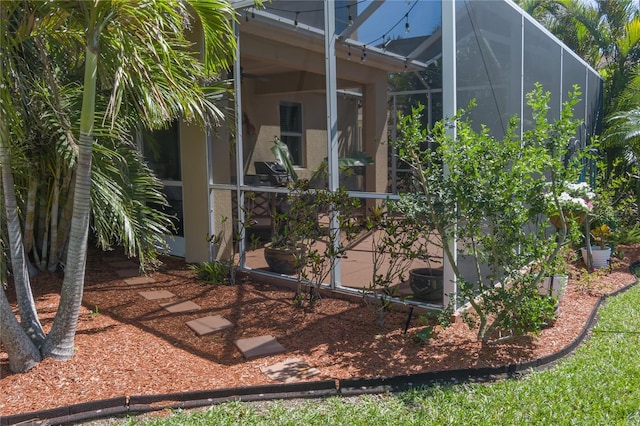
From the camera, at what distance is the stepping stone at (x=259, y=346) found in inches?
165

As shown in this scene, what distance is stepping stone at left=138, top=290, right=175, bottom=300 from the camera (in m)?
5.70

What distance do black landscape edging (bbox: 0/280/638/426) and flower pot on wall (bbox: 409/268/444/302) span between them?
3.83 ft

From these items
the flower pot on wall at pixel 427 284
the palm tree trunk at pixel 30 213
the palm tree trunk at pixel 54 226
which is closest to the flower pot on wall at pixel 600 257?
the flower pot on wall at pixel 427 284

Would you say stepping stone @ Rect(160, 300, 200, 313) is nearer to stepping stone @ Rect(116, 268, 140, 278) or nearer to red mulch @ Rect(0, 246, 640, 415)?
red mulch @ Rect(0, 246, 640, 415)

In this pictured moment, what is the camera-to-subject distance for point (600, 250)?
7320 millimetres

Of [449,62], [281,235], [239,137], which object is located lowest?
[281,235]

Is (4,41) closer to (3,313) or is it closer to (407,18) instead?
(3,313)

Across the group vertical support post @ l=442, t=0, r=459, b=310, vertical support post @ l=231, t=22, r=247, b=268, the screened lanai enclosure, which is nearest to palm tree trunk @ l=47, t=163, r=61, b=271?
the screened lanai enclosure

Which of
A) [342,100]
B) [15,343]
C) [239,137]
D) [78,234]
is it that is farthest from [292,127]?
[15,343]

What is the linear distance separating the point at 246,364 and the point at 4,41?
2.66 metres

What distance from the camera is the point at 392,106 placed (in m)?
5.05

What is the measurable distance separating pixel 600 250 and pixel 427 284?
3.66 metres

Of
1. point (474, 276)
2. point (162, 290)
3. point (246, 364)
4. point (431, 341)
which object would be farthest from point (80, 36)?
point (474, 276)

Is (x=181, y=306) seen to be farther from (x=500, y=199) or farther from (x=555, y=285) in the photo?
(x=555, y=285)
